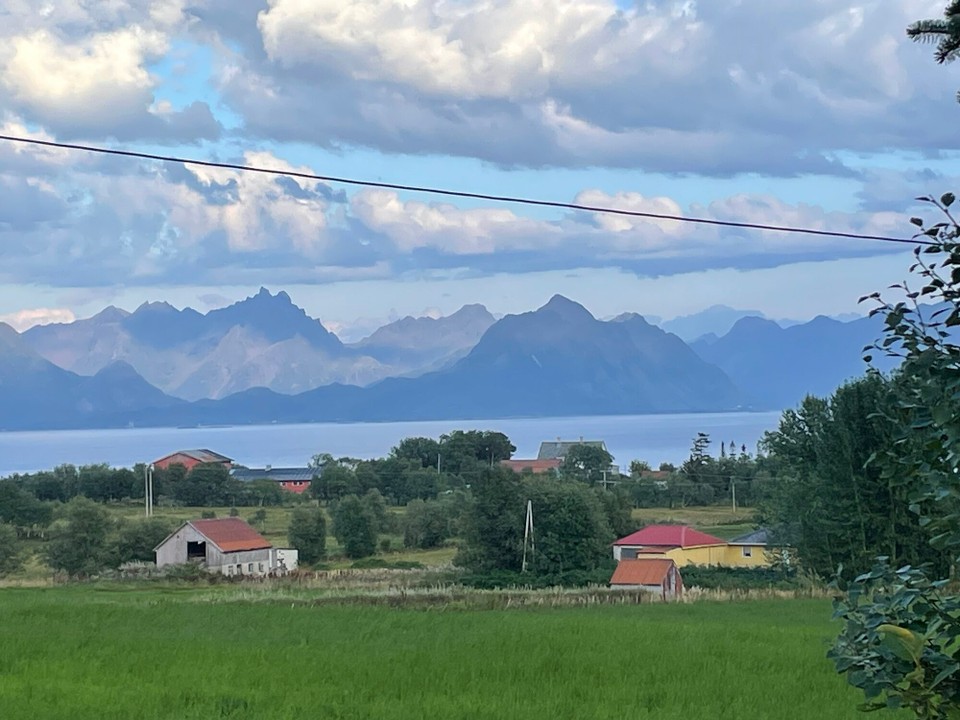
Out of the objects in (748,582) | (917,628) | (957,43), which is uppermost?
(957,43)

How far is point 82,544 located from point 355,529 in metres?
13.8

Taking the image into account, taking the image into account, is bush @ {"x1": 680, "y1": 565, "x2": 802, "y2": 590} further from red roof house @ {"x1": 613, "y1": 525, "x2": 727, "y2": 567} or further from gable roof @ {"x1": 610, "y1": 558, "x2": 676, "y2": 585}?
red roof house @ {"x1": 613, "y1": 525, "x2": 727, "y2": 567}

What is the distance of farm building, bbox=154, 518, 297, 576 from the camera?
52.3 meters

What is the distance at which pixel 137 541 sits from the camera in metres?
54.5

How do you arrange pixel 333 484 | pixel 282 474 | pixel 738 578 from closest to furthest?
pixel 738 578
pixel 333 484
pixel 282 474

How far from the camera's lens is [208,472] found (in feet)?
291

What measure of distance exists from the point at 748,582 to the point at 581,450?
69.8 metres

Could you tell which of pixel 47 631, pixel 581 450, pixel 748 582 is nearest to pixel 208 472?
pixel 581 450

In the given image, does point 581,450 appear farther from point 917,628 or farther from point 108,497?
point 917,628

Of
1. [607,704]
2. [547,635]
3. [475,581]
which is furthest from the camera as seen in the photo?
[475,581]

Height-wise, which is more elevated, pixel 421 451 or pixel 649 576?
pixel 421 451

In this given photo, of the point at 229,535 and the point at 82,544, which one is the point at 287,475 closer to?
the point at 229,535

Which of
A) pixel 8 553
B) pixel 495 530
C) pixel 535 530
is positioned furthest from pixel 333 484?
pixel 535 530

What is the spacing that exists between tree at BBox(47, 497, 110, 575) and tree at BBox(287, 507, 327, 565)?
364 inches
